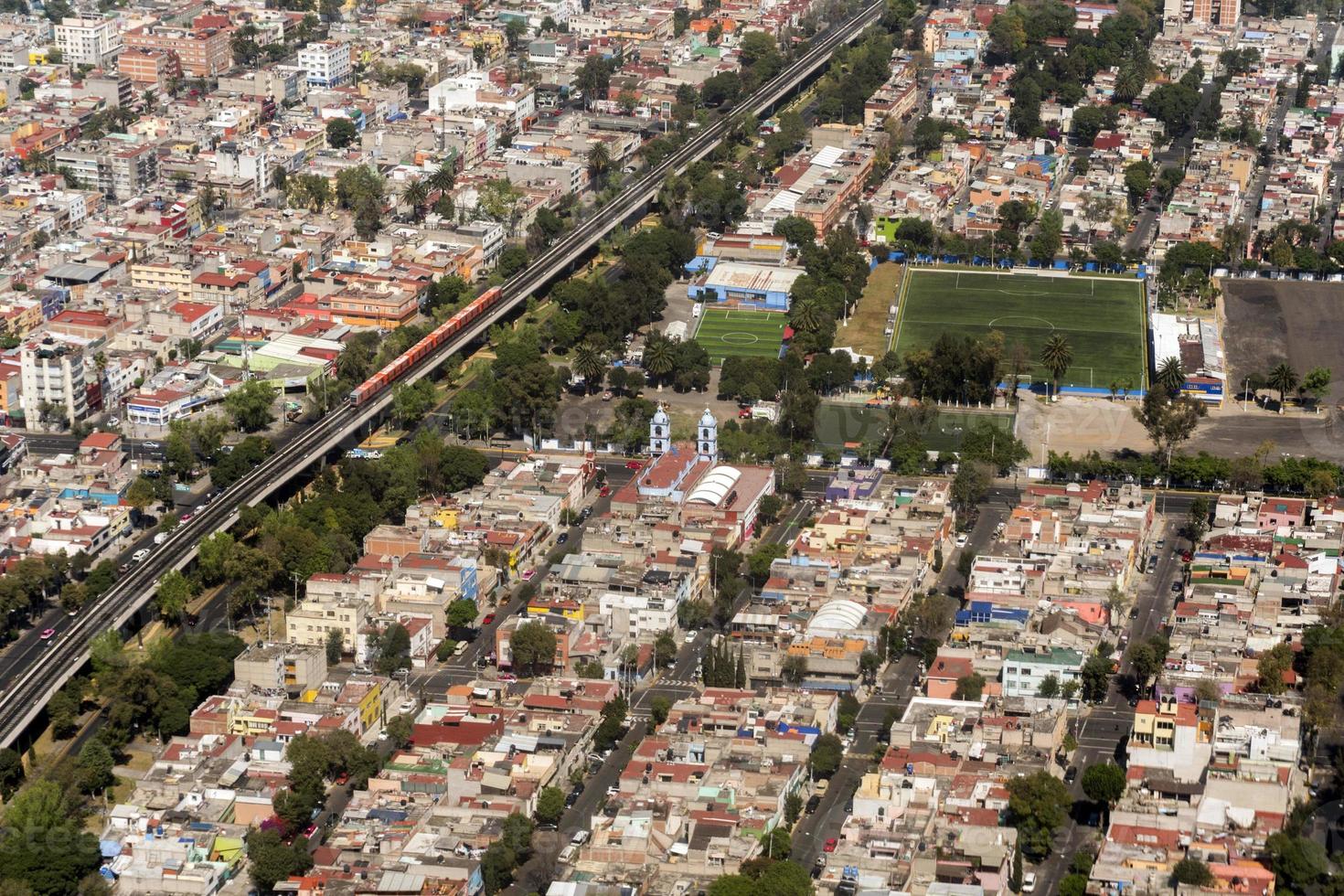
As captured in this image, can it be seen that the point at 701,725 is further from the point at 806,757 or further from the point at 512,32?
the point at 512,32

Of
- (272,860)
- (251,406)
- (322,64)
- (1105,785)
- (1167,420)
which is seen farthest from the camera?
(322,64)

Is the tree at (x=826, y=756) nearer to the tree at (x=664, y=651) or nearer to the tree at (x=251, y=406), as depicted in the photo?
the tree at (x=664, y=651)

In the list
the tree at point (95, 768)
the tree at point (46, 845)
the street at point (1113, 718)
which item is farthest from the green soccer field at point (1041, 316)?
the tree at point (46, 845)

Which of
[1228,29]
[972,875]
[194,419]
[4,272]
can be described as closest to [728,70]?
[1228,29]

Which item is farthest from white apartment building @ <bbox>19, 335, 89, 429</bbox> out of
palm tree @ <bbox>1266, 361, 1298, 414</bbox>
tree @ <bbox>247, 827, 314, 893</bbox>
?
palm tree @ <bbox>1266, 361, 1298, 414</bbox>

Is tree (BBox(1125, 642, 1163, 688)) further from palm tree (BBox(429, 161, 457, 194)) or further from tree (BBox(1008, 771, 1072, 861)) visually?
palm tree (BBox(429, 161, 457, 194))

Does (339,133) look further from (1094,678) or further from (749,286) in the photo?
(1094,678)

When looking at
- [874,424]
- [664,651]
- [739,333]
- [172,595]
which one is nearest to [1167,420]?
[874,424]

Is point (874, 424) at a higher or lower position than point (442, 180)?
higher
